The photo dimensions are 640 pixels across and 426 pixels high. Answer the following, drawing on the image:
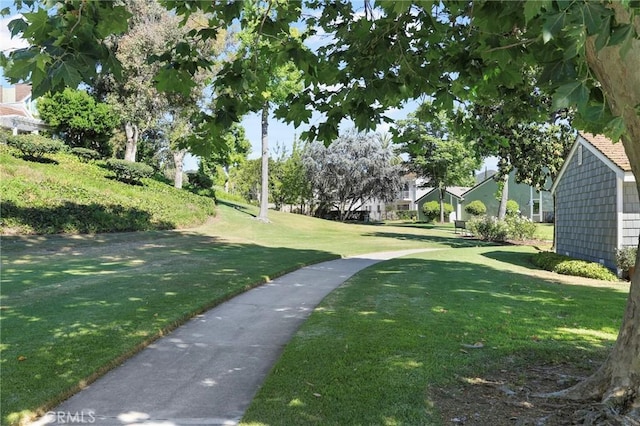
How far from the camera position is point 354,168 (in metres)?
46.3

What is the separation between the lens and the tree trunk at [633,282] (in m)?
3.09

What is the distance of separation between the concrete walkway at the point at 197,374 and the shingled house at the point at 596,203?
1081cm

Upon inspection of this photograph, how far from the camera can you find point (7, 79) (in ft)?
7.70

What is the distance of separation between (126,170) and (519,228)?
2426cm

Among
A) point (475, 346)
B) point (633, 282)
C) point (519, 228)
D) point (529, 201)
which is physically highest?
point (529, 201)

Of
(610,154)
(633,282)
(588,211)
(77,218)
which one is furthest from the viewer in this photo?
(77,218)

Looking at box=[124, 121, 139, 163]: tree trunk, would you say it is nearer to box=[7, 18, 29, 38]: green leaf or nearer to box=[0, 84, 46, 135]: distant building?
box=[0, 84, 46, 135]: distant building

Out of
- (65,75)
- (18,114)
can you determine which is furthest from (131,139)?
(65,75)

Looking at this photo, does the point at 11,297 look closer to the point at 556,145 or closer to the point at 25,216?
the point at 25,216

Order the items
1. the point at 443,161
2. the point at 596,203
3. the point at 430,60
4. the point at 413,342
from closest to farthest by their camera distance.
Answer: the point at 430,60
the point at 413,342
the point at 596,203
the point at 443,161

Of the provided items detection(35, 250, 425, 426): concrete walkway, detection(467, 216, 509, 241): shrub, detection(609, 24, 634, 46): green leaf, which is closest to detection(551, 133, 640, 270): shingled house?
detection(467, 216, 509, 241): shrub

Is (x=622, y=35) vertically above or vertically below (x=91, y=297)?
above

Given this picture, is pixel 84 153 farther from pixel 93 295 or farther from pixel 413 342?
pixel 413 342

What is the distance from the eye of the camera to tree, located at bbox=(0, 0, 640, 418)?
233 cm
